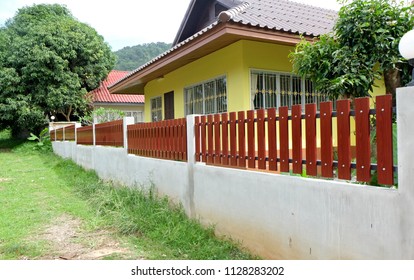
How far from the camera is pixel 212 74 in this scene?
7.28 metres

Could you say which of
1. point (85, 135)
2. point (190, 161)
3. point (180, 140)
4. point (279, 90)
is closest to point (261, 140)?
point (190, 161)

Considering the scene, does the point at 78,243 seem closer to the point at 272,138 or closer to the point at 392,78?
the point at 272,138

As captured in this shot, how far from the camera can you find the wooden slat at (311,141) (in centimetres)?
273

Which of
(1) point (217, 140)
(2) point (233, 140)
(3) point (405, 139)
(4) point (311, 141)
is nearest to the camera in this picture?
(3) point (405, 139)

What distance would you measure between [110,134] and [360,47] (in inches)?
207

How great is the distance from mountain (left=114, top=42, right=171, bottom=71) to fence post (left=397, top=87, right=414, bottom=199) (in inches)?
1181

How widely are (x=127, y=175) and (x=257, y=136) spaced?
371 cm

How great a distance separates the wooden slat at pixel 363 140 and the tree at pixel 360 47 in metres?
2.40

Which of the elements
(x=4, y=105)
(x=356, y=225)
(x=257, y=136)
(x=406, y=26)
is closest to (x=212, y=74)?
(x=406, y=26)

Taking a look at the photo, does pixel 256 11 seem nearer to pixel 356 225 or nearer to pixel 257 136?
pixel 257 136

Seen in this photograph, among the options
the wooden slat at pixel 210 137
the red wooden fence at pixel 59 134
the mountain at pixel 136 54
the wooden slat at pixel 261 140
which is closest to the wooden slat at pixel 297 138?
the wooden slat at pixel 261 140

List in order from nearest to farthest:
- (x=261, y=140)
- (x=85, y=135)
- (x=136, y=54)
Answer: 1. (x=261, y=140)
2. (x=85, y=135)
3. (x=136, y=54)

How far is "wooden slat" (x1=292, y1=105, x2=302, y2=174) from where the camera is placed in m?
2.86

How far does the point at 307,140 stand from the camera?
110 inches
